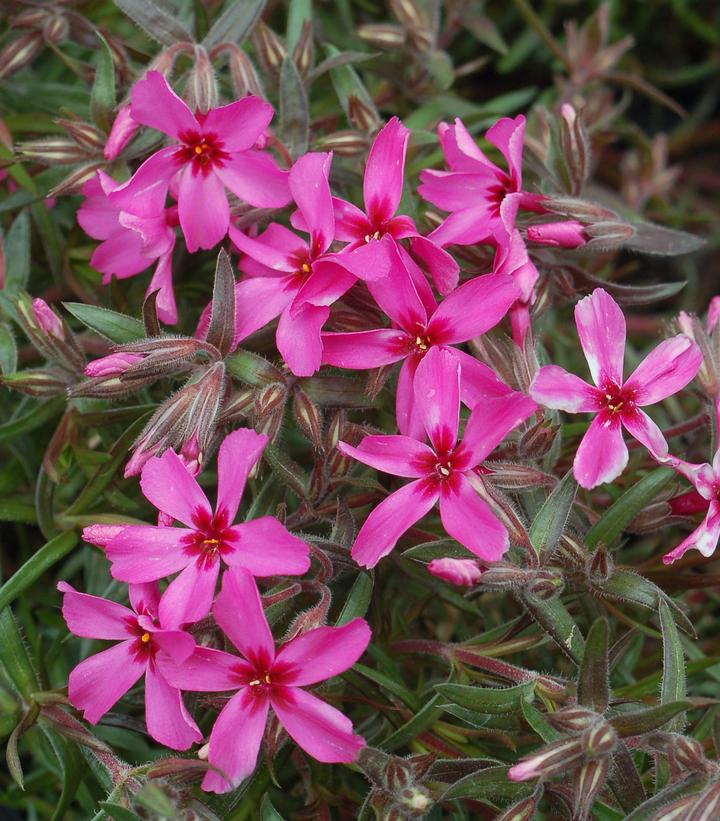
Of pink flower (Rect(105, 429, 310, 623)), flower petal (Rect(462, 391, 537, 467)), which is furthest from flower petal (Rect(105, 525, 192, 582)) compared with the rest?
flower petal (Rect(462, 391, 537, 467))

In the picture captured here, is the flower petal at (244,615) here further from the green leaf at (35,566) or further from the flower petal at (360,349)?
the green leaf at (35,566)

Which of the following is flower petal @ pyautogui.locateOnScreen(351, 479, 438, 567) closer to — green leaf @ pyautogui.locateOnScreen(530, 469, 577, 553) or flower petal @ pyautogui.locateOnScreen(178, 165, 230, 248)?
green leaf @ pyautogui.locateOnScreen(530, 469, 577, 553)

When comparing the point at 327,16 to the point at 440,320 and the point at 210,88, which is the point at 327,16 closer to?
the point at 210,88

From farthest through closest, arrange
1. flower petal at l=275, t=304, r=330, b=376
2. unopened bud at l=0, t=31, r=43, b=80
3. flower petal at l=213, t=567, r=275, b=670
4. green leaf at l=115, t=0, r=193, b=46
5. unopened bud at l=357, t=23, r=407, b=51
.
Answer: unopened bud at l=357, t=23, r=407, b=51 → unopened bud at l=0, t=31, r=43, b=80 → green leaf at l=115, t=0, r=193, b=46 → flower petal at l=275, t=304, r=330, b=376 → flower petal at l=213, t=567, r=275, b=670

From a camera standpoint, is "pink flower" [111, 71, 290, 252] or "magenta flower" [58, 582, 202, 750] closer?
"magenta flower" [58, 582, 202, 750]

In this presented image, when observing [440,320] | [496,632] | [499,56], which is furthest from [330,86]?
[496,632]

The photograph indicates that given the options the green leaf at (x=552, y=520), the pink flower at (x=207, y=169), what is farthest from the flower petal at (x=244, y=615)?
the pink flower at (x=207, y=169)
